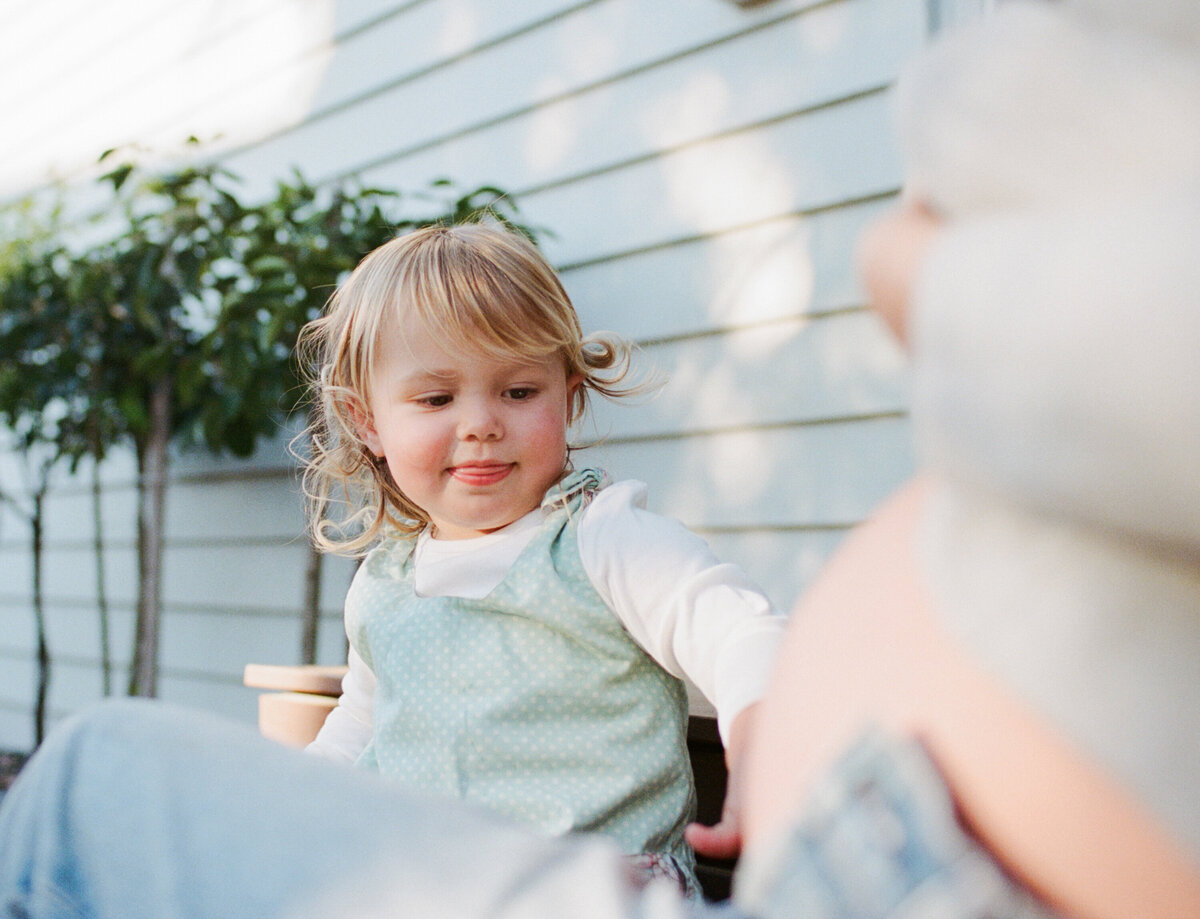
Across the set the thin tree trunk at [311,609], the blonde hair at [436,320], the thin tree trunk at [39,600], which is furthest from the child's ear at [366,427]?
the thin tree trunk at [39,600]

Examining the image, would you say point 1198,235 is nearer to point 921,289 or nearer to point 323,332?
point 921,289

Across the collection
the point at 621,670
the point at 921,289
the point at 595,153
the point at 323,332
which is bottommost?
the point at 621,670

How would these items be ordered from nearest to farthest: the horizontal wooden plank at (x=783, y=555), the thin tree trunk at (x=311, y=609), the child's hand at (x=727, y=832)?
the child's hand at (x=727, y=832) < the horizontal wooden plank at (x=783, y=555) < the thin tree trunk at (x=311, y=609)

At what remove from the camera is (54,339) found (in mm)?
3836

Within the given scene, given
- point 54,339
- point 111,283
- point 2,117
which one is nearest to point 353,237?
point 111,283

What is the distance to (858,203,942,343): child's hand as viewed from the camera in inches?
23.5

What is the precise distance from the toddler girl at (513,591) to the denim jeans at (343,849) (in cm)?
44

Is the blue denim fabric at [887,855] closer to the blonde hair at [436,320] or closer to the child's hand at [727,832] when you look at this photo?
the child's hand at [727,832]

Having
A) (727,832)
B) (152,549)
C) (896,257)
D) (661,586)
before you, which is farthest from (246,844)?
(152,549)

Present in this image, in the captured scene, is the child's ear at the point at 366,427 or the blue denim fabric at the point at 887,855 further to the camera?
the child's ear at the point at 366,427

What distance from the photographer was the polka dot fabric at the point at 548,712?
1.27m

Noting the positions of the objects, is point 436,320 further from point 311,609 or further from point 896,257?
point 311,609

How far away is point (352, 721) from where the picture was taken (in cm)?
165

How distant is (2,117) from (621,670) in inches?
215
